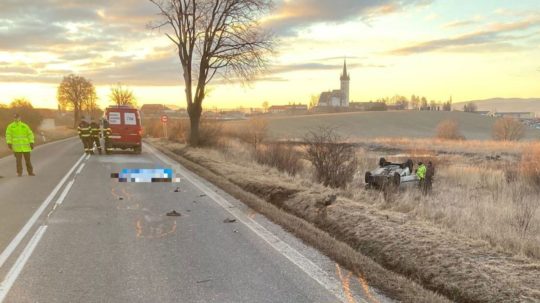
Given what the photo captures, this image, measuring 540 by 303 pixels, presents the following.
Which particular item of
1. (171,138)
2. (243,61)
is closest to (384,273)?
(243,61)

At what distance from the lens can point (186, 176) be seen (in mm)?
14773

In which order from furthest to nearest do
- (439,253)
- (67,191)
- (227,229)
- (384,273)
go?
1. (67,191)
2. (227,229)
3. (439,253)
4. (384,273)

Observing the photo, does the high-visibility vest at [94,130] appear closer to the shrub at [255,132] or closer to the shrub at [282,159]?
the shrub at [282,159]

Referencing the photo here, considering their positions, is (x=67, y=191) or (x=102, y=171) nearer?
(x=67, y=191)

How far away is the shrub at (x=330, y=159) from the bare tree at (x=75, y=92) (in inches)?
3077

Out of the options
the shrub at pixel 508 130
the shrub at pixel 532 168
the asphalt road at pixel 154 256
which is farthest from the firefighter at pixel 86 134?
the shrub at pixel 508 130

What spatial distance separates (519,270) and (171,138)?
116 ft

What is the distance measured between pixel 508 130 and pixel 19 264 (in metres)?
77.2

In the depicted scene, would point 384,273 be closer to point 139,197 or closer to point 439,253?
point 439,253

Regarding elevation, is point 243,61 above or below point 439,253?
above

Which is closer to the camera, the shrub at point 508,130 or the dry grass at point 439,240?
the dry grass at point 439,240

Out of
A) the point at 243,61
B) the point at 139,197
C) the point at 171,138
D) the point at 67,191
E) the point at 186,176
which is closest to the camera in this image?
the point at 139,197

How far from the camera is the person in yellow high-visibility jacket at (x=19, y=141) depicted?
14.9 meters

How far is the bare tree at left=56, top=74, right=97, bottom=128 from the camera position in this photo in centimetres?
8557
